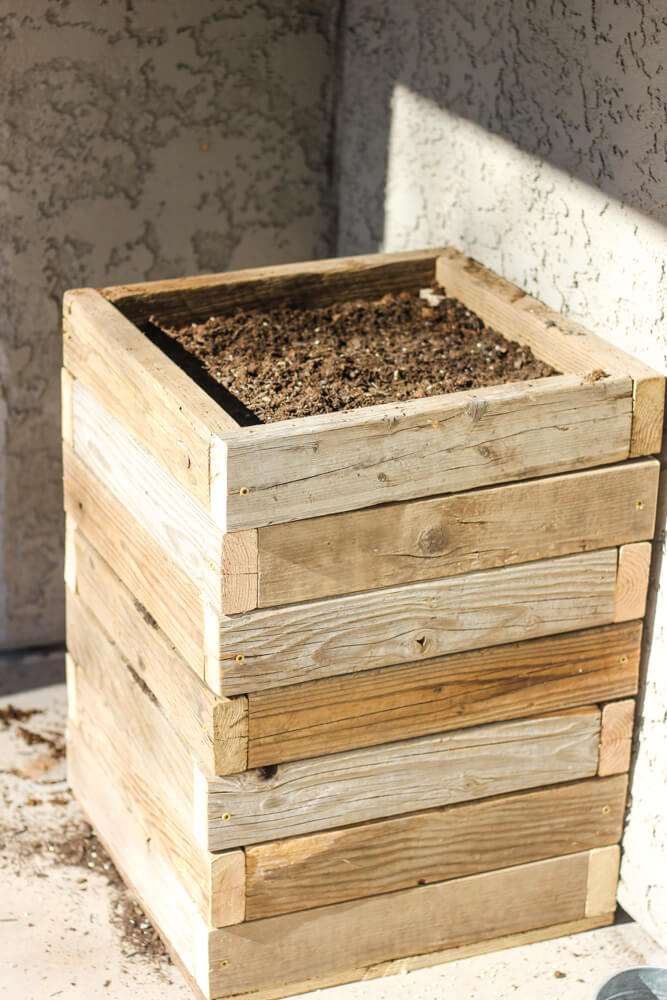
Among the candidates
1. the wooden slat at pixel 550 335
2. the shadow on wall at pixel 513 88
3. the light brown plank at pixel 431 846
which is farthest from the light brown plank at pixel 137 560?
the shadow on wall at pixel 513 88

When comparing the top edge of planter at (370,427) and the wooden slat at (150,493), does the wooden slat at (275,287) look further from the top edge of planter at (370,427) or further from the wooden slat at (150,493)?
the wooden slat at (150,493)

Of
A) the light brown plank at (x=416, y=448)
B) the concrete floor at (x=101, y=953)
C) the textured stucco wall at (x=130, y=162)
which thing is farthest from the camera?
the textured stucco wall at (x=130, y=162)

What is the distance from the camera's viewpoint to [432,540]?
229cm

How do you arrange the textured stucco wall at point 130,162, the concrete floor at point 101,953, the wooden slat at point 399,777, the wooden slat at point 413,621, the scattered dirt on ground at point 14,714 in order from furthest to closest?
the scattered dirt on ground at point 14,714, the textured stucco wall at point 130,162, the concrete floor at point 101,953, the wooden slat at point 399,777, the wooden slat at point 413,621

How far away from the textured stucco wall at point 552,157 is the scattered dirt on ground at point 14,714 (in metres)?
1.53

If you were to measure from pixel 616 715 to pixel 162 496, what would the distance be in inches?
38.7

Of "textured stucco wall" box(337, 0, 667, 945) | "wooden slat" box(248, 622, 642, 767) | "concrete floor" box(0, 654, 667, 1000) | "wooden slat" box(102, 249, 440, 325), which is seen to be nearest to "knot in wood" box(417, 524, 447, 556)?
"wooden slat" box(248, 622, 642, 767)

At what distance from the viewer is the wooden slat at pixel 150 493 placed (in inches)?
86.7

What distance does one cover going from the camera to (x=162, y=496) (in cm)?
235

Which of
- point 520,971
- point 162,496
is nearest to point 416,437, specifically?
point 162,496

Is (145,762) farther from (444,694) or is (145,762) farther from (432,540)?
(432,540)

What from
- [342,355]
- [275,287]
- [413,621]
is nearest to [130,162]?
[275,287]

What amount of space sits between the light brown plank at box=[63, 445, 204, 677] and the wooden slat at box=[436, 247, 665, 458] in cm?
83

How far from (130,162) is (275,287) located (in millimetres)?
727
